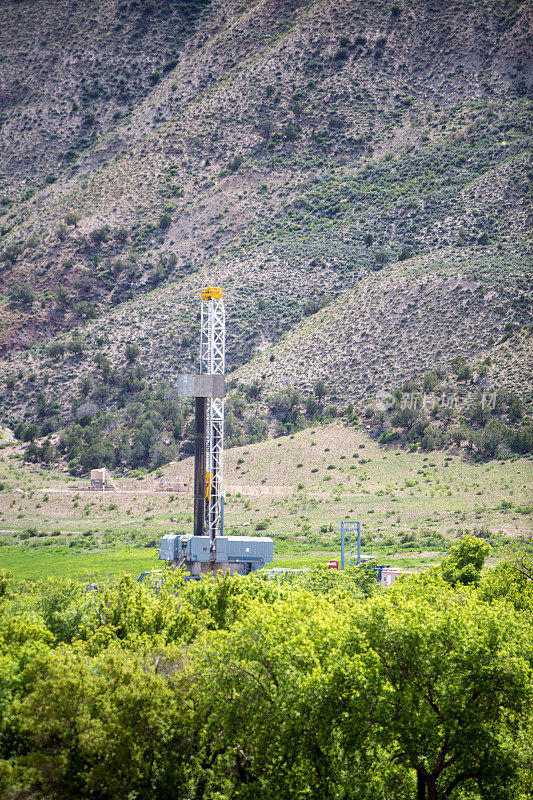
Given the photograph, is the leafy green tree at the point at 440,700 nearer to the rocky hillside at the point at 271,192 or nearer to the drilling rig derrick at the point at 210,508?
the drilling rig derrick at the point at 210,508

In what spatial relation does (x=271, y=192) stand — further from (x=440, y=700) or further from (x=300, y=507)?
(x=440, y=700)

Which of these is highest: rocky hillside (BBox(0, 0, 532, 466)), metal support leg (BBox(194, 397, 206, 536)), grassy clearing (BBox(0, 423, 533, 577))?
rocky hillside (BBox(0, 0, 532, 466))

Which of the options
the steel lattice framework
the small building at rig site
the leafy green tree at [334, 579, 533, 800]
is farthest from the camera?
the steel lattice framework

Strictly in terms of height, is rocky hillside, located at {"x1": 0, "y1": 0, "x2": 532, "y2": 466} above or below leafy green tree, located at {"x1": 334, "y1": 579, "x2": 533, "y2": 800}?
above

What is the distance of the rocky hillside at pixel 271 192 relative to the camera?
103 meters

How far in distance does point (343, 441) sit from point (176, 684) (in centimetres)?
6803

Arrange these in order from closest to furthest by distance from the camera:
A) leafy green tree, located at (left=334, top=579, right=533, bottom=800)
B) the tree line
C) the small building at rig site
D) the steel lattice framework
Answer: the tree line < leafy green tree, located at (left=334, top=579, right=533, bottom=800) < the small building at rig site < the steel lattice framework

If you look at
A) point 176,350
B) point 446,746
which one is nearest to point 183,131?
point 176,350

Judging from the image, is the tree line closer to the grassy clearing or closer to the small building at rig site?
the small building at rig site

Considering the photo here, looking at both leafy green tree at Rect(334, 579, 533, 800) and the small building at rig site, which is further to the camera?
the small building at rig site

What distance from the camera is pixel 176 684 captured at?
71.6 ft

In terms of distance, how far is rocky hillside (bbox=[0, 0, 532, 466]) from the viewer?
103 metres

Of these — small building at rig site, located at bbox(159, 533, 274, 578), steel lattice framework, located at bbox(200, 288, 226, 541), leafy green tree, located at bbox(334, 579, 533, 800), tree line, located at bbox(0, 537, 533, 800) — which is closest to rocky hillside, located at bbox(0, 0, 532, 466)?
steel lattice framework, located at bbox(200, 288, 226, 541)

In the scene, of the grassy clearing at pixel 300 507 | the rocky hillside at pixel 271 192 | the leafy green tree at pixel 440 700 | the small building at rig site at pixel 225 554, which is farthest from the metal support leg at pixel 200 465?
the rocky hillside at pixel 271 192
